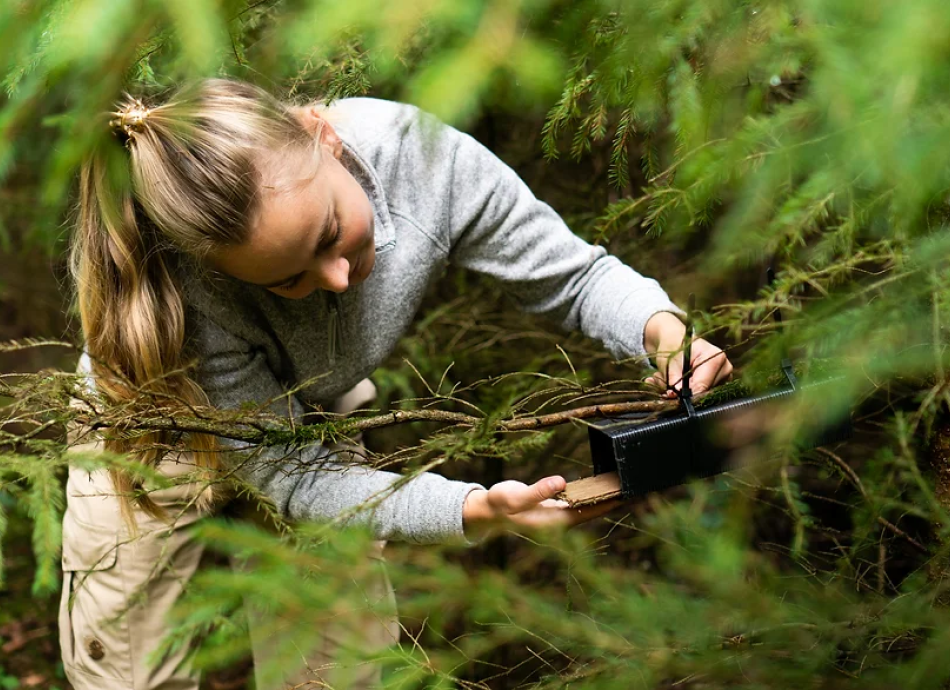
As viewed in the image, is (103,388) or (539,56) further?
(103,388)

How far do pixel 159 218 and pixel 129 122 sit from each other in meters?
0.16

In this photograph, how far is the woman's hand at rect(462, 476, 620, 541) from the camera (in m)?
1.29

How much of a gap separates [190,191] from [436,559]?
2.34 ft

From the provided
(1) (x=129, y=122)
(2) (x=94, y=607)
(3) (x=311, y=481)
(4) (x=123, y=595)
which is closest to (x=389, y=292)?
(3) (x=311, y=481)

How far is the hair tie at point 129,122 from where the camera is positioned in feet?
4.47

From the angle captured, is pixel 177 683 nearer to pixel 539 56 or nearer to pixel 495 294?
pixel 495 294

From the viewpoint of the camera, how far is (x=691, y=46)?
105 cm

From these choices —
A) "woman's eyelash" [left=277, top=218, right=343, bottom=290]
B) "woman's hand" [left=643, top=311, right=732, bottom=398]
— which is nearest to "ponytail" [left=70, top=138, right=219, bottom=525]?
"woman's eyelash" [left=277, top=218, right=343, bottom=290]

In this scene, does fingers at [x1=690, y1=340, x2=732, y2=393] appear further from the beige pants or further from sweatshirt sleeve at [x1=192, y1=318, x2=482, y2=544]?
the beige pants

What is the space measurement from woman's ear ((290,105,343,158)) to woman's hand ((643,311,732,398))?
2.22 feet

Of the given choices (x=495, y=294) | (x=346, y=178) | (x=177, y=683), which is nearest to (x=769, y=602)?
(x=346, y=178)

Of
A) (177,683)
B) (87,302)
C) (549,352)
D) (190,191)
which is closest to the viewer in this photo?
(190,191)

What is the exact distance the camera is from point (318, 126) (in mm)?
1527

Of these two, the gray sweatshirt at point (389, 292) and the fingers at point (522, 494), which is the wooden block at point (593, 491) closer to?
the fingers at point (522, 494)
